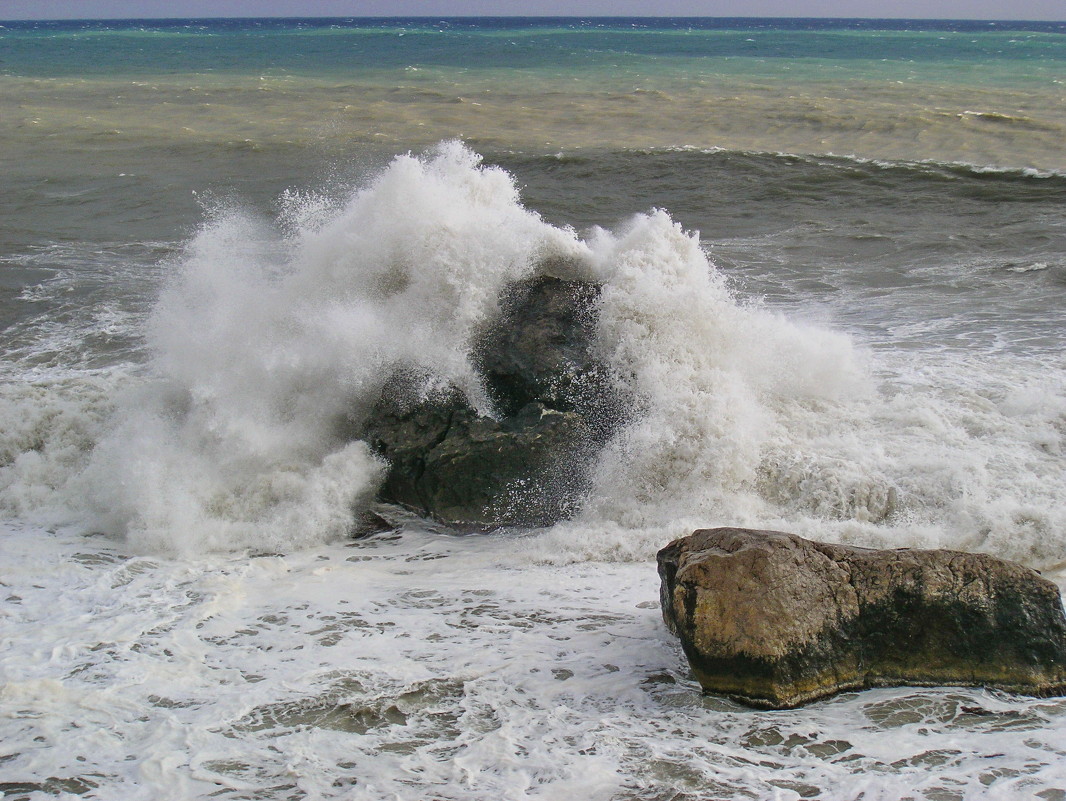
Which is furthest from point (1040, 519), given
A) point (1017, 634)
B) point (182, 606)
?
point (182, 606)

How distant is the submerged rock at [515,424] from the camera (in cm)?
546

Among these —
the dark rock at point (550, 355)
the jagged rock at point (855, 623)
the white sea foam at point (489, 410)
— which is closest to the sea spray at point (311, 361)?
the white sea foam at point (489, 410)

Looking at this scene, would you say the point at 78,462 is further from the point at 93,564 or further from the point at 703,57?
the point at 703,57

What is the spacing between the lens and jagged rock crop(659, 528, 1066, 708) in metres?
3.58

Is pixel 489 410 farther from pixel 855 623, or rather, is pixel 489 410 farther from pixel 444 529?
pixel 855 623

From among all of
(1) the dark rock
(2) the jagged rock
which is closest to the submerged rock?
(1) the dark rock

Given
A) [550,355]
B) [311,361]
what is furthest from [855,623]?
[311,361]

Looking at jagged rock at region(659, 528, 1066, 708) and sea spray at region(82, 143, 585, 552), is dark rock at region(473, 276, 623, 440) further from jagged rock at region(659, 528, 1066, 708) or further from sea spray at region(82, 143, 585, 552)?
jagged rock at region(659, 528, 1066, 708)

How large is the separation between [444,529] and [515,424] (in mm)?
738

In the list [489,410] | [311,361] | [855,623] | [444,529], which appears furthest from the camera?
[311,361]

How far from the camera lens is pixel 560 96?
26844 mm

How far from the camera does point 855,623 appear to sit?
3.71 meters

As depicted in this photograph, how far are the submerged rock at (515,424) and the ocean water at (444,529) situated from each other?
144mm

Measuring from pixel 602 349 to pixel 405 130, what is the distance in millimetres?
16285
